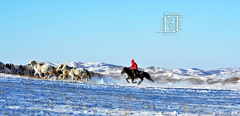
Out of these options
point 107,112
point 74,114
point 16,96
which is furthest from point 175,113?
point 16,96

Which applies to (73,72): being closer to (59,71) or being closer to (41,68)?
(59,71)

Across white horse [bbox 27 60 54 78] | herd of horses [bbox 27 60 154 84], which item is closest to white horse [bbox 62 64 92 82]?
herd of horses [bbox 27 60 154 84]

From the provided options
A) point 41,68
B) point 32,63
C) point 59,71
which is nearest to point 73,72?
point 59,71

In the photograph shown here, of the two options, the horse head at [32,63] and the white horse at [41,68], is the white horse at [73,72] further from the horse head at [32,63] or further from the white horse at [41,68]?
the horse head at [32,63]

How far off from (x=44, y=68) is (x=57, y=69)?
6.47ft

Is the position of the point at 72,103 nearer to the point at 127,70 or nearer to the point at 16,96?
the point at 16,96

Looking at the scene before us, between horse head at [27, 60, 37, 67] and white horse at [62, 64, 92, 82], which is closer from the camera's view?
horse head at [27, 60, 37, 67]

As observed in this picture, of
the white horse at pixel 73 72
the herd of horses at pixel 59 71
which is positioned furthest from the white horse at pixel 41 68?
the white horse at pixel 73 72

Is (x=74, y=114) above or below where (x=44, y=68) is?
below

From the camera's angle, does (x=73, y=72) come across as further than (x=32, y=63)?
Yes

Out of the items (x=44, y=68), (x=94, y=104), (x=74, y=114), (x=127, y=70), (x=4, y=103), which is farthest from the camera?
(x=127, y=70)

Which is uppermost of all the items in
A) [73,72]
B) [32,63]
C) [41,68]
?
[32,63]

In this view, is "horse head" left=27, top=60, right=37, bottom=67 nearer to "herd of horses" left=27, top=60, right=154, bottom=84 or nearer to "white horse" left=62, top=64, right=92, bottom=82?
"herd of horses" left=27, top=60, right=154, bottom=84

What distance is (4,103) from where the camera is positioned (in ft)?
40.1
